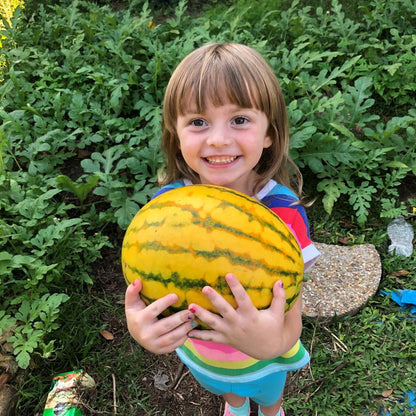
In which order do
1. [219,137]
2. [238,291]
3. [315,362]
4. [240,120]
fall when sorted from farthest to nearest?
[315,362], [240,120], [219,137], [238,291]

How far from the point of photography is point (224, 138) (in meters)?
1.76

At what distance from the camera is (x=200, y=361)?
2.17 m

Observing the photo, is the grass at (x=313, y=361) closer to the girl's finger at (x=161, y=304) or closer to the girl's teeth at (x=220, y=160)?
the girl's finger at (x=161, y=304)

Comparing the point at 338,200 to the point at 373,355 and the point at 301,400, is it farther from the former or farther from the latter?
the point at 301,400

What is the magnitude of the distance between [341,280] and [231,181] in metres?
2.02

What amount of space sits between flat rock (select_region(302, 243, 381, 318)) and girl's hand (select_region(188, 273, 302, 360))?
70.0 inches

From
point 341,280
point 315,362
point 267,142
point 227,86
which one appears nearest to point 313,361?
point 315,362

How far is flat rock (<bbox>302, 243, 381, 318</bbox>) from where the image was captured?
10.8ft

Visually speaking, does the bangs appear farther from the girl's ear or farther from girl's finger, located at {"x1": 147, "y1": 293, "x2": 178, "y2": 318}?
girl's finger, located at {"x1": 147, "y1": 293, "x2": 178, "y2": 318}

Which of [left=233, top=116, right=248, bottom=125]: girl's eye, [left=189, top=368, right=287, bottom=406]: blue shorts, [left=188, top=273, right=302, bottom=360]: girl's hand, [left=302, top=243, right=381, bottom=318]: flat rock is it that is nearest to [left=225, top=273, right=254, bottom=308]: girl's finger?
[left=188, top=273, right=302, bottom=360]: girl's hand

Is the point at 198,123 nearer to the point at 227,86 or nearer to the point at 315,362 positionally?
the point at 227,86

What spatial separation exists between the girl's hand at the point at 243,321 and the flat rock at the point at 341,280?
5.83 ft

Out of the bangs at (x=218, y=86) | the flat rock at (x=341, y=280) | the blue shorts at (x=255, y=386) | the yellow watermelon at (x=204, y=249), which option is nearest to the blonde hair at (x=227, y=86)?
the bangs at (x=218, y=86)

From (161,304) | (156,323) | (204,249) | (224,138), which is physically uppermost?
(224,138)
